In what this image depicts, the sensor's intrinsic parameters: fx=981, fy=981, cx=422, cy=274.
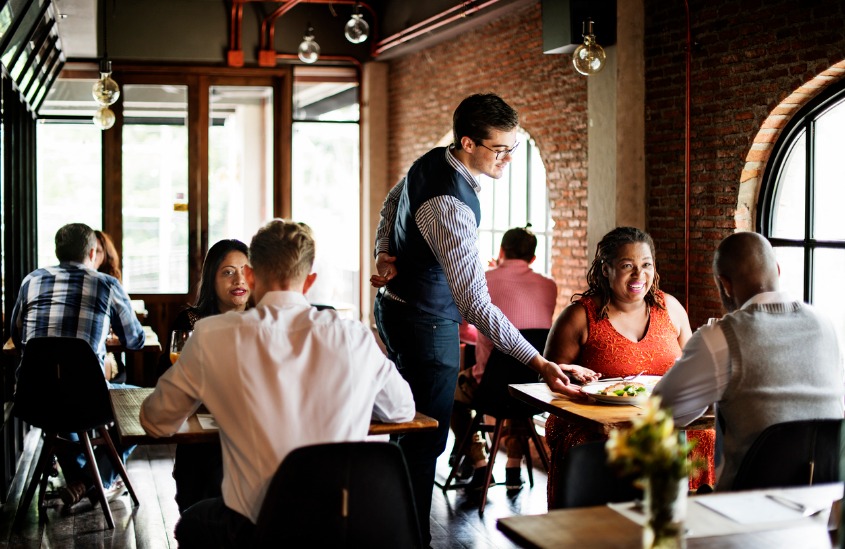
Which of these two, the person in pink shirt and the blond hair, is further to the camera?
the person in pink shirt

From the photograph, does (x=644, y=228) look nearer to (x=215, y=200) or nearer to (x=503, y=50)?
(x=503, y=50)

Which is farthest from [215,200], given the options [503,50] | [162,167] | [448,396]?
[448,396]

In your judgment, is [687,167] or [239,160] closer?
[687,167]

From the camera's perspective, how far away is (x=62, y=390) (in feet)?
15.8

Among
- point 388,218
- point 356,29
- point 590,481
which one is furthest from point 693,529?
point 356,29

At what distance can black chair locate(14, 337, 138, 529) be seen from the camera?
4738 mm

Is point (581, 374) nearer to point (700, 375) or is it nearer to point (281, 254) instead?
point (700, 375)

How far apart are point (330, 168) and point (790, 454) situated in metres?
8.15

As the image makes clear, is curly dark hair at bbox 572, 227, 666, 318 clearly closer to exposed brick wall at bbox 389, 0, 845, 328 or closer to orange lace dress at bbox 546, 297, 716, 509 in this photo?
orange lace dress at bbox 546, 297, 716, 509

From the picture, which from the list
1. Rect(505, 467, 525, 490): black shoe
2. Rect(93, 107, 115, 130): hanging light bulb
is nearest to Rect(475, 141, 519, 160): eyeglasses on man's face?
Rect(505, 467, 525, 490): black shoe

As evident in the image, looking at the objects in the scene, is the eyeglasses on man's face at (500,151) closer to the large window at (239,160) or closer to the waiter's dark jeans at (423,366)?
the waiter's dark jeans at (423,366)

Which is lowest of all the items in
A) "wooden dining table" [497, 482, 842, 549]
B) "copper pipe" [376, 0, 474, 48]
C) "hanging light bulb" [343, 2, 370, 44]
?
"wooden dining table" [497, 482, 842, 549]

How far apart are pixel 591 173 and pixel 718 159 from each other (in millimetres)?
1173

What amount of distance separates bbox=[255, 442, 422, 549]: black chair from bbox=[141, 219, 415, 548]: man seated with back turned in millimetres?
114
